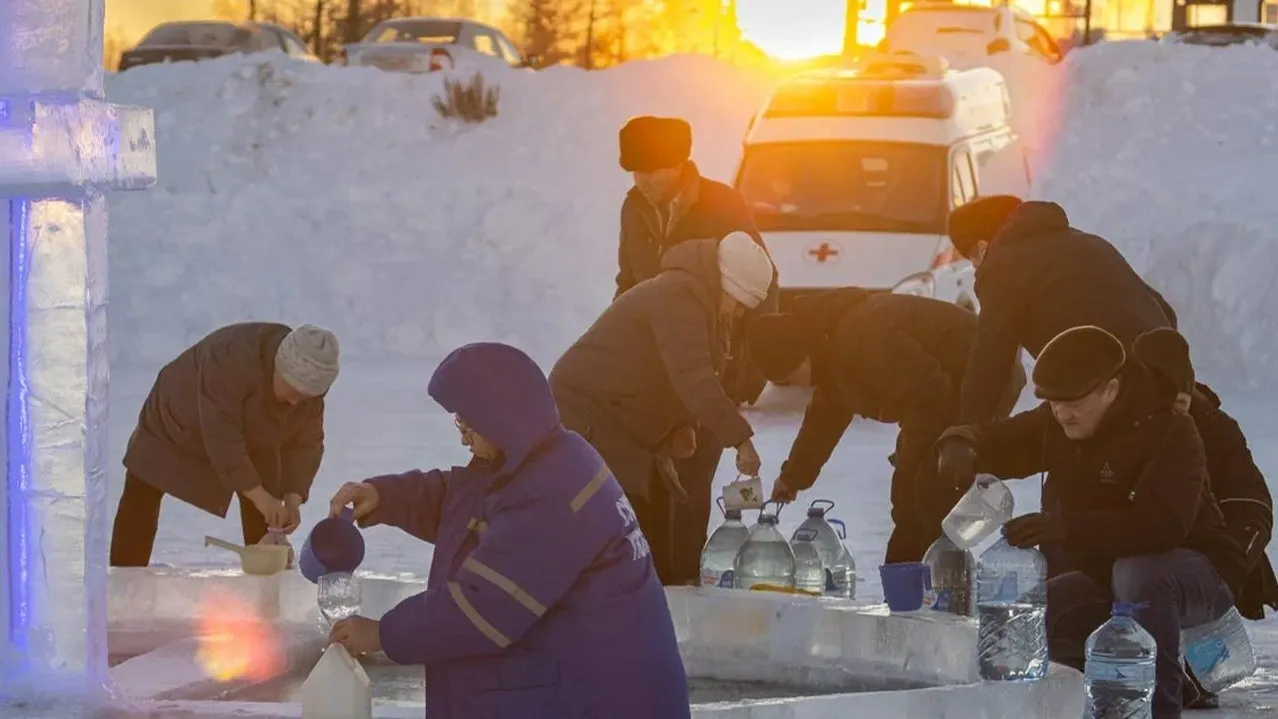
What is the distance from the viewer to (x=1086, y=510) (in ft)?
22.8

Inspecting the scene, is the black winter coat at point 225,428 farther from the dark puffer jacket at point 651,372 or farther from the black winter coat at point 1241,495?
the black winter coat at point 1241,495

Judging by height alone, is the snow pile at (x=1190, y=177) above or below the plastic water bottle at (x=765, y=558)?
below

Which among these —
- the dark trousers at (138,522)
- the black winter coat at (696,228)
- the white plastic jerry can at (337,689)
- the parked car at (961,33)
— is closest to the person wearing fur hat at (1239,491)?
the black winter coat at (696,228)

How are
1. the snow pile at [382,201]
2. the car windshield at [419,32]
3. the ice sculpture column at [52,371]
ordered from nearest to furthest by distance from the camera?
the ice sculpture column at [52,371] → the snow pile at [382,201] → the car windshield at [419,32]

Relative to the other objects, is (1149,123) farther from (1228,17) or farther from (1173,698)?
(1173,698)

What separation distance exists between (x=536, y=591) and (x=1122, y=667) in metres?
2.47

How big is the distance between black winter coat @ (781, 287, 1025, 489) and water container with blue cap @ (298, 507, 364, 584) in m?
3.36

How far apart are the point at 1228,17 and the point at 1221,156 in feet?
39.8

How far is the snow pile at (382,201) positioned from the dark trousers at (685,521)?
12010 mm

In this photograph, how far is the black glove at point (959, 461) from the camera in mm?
7195

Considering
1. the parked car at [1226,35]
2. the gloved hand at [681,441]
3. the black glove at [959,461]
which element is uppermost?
the black glove at [959,461]

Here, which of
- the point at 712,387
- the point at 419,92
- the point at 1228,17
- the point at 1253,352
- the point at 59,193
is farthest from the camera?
the point at 1228,17

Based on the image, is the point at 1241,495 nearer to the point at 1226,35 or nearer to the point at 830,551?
the point at 830,551

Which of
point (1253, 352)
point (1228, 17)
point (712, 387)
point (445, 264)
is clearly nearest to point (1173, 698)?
point (712, 387)
